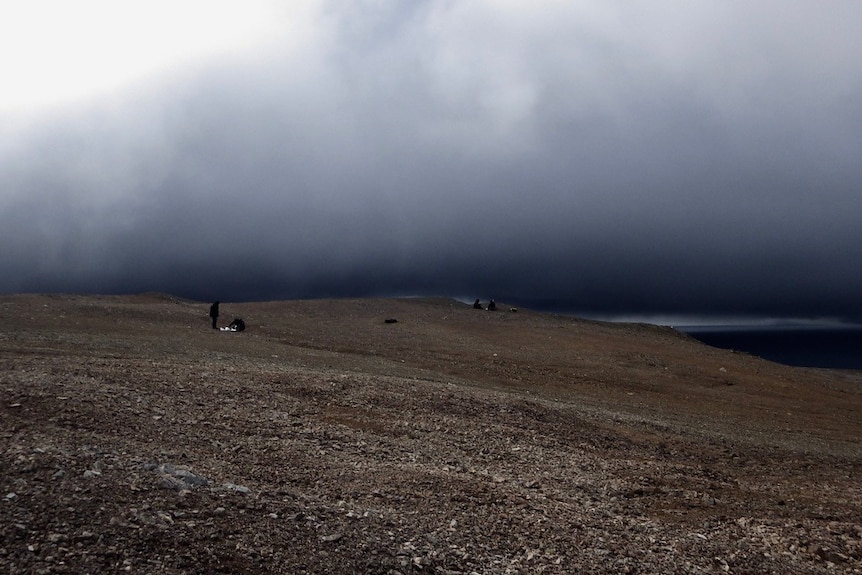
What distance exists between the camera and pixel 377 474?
10.8 m

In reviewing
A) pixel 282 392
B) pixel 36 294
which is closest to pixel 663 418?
pixel 282 392

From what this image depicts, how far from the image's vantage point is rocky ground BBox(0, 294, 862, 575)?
7535mm

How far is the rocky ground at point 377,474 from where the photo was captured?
7.54 metres

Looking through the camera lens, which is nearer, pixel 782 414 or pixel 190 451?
pixel 190 451

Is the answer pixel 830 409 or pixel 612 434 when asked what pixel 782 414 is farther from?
pixel 612 434

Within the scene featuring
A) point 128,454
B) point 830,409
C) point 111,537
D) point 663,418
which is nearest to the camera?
point 111,537

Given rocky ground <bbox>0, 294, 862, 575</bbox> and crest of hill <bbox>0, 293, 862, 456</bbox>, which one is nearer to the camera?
rocky ground <bbox>0, 294, 862, 575</bbox>

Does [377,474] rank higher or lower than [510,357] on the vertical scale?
lower

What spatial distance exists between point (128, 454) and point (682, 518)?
27.7 ft

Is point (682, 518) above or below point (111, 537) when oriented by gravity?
below

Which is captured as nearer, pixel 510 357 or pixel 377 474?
pixel 377 474

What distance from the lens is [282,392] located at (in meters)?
15.1

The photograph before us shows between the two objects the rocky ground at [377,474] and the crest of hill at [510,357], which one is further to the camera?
the crest of hill at [510,357]

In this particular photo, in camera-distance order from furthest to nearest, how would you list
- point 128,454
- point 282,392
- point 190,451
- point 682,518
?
point 282,392
point 682,518
point 190,451
point 128,454
